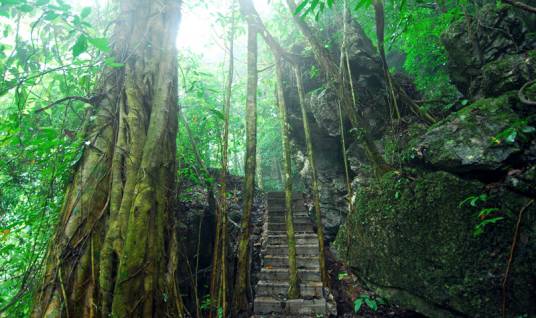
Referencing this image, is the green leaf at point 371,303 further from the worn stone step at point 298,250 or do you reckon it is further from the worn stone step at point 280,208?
the worn stone step at point 280,208

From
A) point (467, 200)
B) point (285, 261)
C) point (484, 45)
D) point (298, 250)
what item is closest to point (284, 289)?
point (285, 261)

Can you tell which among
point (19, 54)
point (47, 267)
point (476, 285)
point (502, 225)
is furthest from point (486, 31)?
point (47, 267)

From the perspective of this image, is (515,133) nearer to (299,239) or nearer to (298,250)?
(298,250)

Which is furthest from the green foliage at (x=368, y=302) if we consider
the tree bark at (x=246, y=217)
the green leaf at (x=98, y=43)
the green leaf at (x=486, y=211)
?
the green leaf at (x=98, y=43)

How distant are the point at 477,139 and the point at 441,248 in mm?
1485

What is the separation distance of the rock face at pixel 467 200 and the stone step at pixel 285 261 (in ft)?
2.70

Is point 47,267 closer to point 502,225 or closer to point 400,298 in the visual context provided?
point 400,298

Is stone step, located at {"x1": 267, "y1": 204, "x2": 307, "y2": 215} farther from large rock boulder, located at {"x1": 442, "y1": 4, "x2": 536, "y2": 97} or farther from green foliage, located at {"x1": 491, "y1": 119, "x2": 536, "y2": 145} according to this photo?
green foliage, located at {"x1": 491, "y1": 119, "x2": 536, "y2": 145}

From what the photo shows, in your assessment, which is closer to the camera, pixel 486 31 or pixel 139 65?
pixel 139 65

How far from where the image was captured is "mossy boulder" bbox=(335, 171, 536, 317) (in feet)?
9.59

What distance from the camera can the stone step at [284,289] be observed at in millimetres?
4789

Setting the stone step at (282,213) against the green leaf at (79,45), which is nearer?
the green leaf at (79,45)

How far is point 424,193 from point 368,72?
4227 millimetres

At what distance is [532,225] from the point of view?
285 cm
